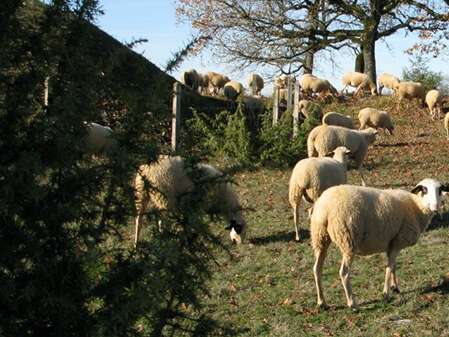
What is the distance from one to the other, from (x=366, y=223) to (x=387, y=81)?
27.4 meters

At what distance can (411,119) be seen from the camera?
27.2 metres

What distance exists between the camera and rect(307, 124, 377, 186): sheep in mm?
15844

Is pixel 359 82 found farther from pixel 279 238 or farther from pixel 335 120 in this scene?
pixel 279 238

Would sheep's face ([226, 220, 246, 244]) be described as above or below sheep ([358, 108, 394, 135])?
below

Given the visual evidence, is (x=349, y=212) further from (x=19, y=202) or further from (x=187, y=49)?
(x=19, y=202)

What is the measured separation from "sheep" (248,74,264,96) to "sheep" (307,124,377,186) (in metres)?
17.8

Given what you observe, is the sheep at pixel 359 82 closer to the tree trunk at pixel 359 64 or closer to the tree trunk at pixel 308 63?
the tree trunk at pixel 308 63

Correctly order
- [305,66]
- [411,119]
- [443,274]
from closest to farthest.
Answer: [443,274] → [411,119] → [305,66]

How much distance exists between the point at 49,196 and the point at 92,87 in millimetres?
422

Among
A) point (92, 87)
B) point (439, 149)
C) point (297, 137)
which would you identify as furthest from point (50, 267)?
point (439, 149)

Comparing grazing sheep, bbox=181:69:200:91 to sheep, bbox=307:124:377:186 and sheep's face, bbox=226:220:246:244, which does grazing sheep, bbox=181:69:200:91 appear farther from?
sheep's face, bbox=226:220:246:244

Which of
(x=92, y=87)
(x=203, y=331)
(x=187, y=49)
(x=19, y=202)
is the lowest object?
(x=203, y=331)

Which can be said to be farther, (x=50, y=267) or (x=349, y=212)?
(x=349, y=212)

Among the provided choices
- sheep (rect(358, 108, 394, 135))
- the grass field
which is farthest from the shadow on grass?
sheep (rect(358, 108, 394, 135))
